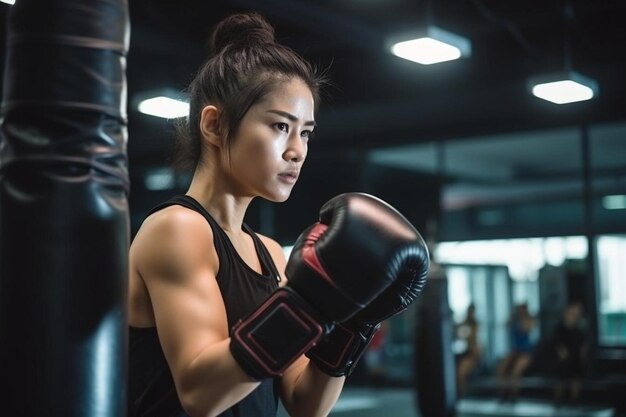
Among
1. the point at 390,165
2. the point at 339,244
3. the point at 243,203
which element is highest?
the point at 390,165

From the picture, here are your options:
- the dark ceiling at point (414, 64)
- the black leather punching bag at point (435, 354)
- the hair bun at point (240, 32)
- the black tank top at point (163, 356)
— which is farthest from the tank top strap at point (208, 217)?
the black leather punching bag at point (435, 354)

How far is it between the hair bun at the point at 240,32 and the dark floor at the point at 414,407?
6.15 meters

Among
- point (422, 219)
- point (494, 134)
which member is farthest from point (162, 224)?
point (422, 219)

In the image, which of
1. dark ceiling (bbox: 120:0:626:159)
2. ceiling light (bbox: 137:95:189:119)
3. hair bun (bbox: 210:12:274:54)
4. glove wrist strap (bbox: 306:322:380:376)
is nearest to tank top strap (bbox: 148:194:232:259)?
glove wrist strap (bbox: 306:322:380:376)

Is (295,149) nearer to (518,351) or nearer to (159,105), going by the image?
(159,105)

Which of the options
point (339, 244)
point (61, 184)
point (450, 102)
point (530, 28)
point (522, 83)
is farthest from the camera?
point (450, 102)

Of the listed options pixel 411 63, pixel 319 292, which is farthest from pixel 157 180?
pixel 319 292

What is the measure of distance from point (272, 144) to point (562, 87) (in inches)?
194

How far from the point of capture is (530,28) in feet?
23.1

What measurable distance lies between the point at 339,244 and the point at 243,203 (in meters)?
0.39

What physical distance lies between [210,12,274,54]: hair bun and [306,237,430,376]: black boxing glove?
53 centimetres

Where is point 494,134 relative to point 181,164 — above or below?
above

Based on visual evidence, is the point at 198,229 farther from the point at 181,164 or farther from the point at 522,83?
the point at 522,83

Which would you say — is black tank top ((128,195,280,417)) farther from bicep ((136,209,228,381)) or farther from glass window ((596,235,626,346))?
glass window ((596,235,626,346))
